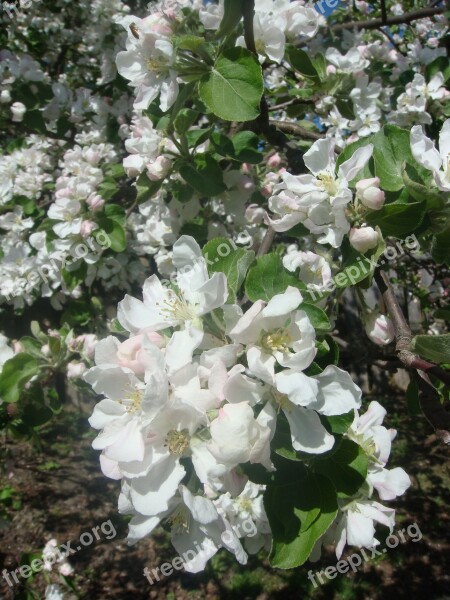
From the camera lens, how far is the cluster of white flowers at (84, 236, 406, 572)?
849 mm

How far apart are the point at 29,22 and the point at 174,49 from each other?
3641 millimetres

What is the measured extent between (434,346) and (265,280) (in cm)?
35

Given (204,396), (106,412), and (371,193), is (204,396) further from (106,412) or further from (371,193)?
(371,193)

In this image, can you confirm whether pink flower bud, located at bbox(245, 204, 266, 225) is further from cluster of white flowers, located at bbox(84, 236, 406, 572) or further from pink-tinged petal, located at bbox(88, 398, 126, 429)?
pink-tinged petal, located at bbox(88, 398, 126, 429)

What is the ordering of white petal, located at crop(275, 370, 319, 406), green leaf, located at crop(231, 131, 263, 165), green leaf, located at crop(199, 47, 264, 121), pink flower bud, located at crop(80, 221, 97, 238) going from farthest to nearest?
1. pink flower bud, located at crop(80, 221, 97, 238)
2. green leaf, located at crop(231, 131, 263, 165)
3. green leaf, located at crop(199, 47, 264, 121)
4. white petal, located at crop(275, 370, 319, 406)

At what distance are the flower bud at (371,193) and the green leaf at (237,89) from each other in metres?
0.38

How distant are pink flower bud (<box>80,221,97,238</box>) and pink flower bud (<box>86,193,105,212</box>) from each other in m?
0.06

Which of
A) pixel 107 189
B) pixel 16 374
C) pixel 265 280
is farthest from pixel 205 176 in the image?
pixel 16 374

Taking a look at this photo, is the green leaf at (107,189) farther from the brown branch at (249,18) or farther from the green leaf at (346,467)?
the green leaf at (346,467)

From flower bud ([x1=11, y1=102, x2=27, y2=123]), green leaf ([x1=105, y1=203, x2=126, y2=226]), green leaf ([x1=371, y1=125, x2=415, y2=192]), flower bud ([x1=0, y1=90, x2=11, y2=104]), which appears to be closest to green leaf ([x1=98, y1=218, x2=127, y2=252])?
green leaf ([x1=105, y1=203, x2=126, y2=226])

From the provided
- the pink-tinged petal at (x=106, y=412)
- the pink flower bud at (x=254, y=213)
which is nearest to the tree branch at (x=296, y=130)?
the pink flower bud at (x=254, y=213)

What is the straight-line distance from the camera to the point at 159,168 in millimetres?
1712

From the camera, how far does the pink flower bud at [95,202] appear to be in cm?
216

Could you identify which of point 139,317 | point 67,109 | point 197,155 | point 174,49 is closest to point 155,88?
point 174,49
